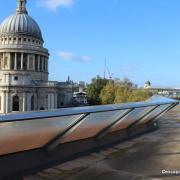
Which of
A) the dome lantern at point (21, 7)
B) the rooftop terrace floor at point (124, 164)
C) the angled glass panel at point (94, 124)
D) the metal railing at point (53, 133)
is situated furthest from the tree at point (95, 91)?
the metal railing at point (53, 133)

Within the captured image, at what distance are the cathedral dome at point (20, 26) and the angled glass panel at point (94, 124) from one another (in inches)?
3910

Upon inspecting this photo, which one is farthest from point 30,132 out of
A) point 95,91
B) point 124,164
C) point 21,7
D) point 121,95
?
point 21,7

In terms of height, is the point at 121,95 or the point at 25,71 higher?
the point at 25,71

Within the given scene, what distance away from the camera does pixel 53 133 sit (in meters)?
11.8

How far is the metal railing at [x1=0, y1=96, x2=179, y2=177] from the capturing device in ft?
32.7

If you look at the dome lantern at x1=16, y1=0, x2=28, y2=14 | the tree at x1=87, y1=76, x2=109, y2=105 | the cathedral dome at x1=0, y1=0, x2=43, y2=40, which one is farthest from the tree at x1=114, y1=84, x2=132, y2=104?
the dome lantern at x1=16, y1=0, x2=28, y2=14

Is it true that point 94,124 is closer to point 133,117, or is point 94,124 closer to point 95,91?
point 133,117

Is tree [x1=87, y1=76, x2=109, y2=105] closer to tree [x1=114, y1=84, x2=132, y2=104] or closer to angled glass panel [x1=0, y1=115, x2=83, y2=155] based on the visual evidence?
tree [x1=114, y1=84, x2=132, y2=104]

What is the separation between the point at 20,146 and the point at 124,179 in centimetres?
308

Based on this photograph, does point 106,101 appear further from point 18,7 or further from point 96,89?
point 18,7

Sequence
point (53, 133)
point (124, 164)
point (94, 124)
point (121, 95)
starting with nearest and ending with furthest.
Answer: point (53, 133) → point (124, 164) → point (94, 124) → point (121, 95)

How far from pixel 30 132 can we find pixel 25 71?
9857cm

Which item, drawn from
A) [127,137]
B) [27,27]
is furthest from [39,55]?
[127,137]

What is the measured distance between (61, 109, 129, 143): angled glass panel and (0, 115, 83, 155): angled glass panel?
3.81ft
